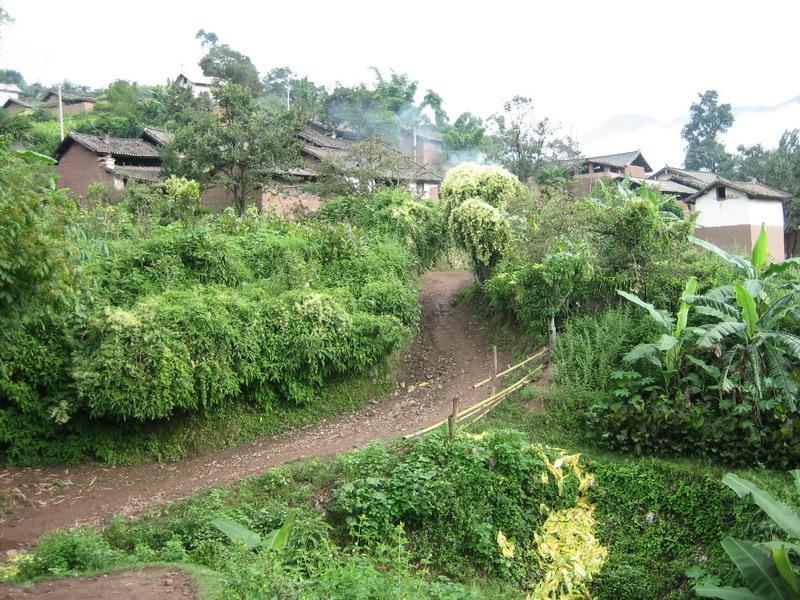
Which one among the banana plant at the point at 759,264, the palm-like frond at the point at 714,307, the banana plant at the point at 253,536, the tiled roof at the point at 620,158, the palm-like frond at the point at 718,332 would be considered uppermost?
the tiled roof at the point at 620,158

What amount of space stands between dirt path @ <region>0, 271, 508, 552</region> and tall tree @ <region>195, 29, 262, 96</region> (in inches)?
1288

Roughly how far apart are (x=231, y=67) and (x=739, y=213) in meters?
31.0

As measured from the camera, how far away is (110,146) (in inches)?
1106

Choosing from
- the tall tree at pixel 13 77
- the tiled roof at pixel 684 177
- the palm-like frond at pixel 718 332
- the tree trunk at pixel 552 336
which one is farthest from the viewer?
the tall tree at pixel 13 77

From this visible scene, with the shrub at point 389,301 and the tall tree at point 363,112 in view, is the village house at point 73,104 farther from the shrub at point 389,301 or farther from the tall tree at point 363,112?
the shrub at point 389,301

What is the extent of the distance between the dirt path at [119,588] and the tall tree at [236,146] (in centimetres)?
1663

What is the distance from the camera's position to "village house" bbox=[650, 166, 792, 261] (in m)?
24.5

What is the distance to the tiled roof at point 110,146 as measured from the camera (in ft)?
90.0

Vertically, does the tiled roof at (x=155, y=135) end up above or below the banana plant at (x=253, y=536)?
above

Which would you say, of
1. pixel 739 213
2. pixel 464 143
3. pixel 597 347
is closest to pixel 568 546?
pixel 597 347

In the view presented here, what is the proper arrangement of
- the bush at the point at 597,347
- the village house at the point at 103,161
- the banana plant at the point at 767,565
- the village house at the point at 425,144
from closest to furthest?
the banana plant at the point at 767,565
the bush at the point at 597,347
the village house at the point at 103,161
the village house at the point at 425,144

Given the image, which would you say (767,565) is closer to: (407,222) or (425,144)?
(407,222)

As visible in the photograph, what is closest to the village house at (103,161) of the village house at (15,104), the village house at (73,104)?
the village house at (73,104)

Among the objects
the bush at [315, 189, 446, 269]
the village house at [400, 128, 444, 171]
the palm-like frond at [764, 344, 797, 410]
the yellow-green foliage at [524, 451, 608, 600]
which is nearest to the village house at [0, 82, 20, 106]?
the village house at [400, 128, 444, 171]
